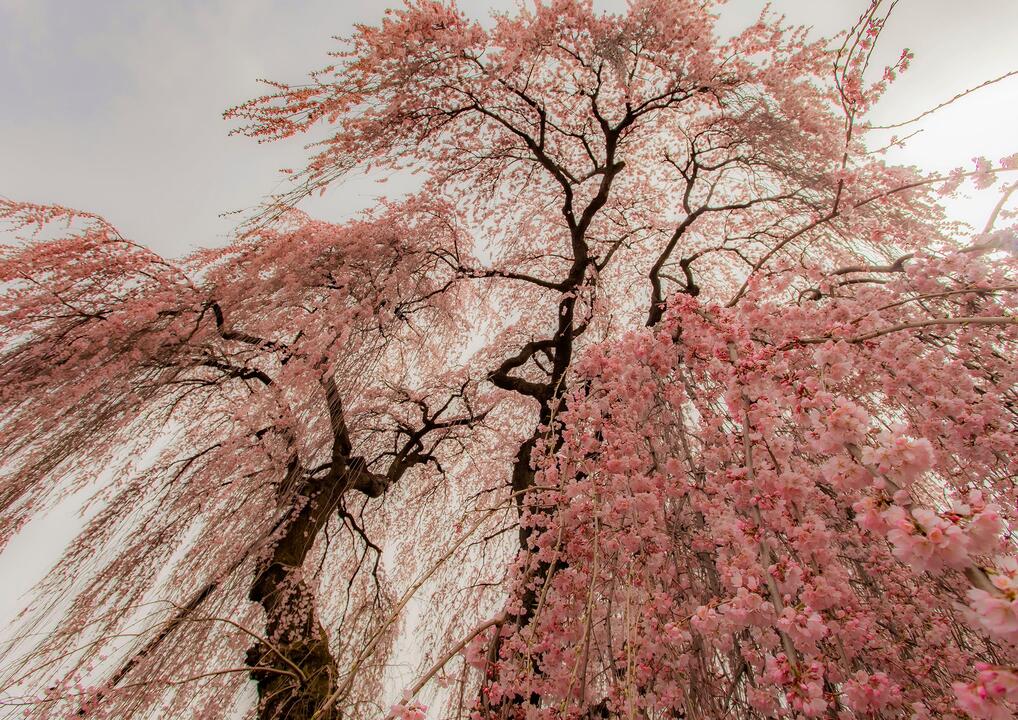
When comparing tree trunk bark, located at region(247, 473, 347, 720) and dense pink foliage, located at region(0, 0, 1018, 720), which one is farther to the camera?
tree trunk bark, located at region(247, 473, 347, 720)

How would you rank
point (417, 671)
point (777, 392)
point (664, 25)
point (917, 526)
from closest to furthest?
point (917, 526) → point (777, 392) → point (417, 671) → point (664, 25)

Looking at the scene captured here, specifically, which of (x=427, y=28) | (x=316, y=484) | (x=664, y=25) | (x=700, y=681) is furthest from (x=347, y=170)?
(x=700, y=681)

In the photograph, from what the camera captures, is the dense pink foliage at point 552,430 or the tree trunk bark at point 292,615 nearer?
the dense pink foliage at point 552,430

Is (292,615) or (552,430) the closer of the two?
(552,430)

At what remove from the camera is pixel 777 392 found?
1.22m

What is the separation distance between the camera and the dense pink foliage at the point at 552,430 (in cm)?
112

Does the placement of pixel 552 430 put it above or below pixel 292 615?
above

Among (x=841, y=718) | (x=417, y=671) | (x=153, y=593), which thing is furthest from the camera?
(x=417, y=671)

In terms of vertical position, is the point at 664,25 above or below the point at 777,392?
above

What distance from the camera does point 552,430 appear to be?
1615mm

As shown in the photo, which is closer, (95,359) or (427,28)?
(95,359)

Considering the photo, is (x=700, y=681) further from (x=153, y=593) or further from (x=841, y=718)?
(x=153, y=593)

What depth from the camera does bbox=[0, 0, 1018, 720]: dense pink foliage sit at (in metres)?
1.12

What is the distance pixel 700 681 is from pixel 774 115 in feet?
10.4
